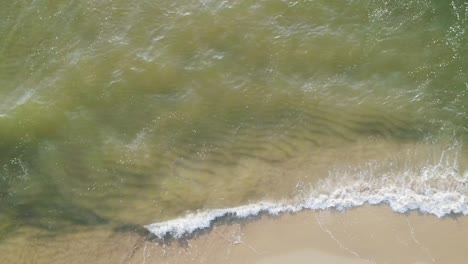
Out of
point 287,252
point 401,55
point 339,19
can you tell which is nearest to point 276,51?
point 339,19

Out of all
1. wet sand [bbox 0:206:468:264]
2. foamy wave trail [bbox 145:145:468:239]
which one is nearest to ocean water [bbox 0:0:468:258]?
foamy wave trail [bbox 145:145:468:239]

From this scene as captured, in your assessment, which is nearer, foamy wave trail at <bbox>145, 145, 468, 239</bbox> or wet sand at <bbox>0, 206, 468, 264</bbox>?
wet sand at <bbox>0, 206, 468, 264</bbox>

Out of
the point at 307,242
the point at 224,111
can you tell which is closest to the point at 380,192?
the point at 307,242

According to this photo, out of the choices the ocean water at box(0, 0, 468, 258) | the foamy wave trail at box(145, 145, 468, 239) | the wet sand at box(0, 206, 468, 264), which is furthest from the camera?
the ocean water at box(0, 0, 468, 258)

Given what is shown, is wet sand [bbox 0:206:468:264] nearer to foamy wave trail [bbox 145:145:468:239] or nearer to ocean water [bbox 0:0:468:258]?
foamy wave trail [bbox 145:145:468:239]

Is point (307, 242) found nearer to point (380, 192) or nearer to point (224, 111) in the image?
point (380, 192)

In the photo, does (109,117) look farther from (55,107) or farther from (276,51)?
(276,51)

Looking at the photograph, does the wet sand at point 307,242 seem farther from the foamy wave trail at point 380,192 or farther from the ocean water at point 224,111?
the ocean water at point 224,111
